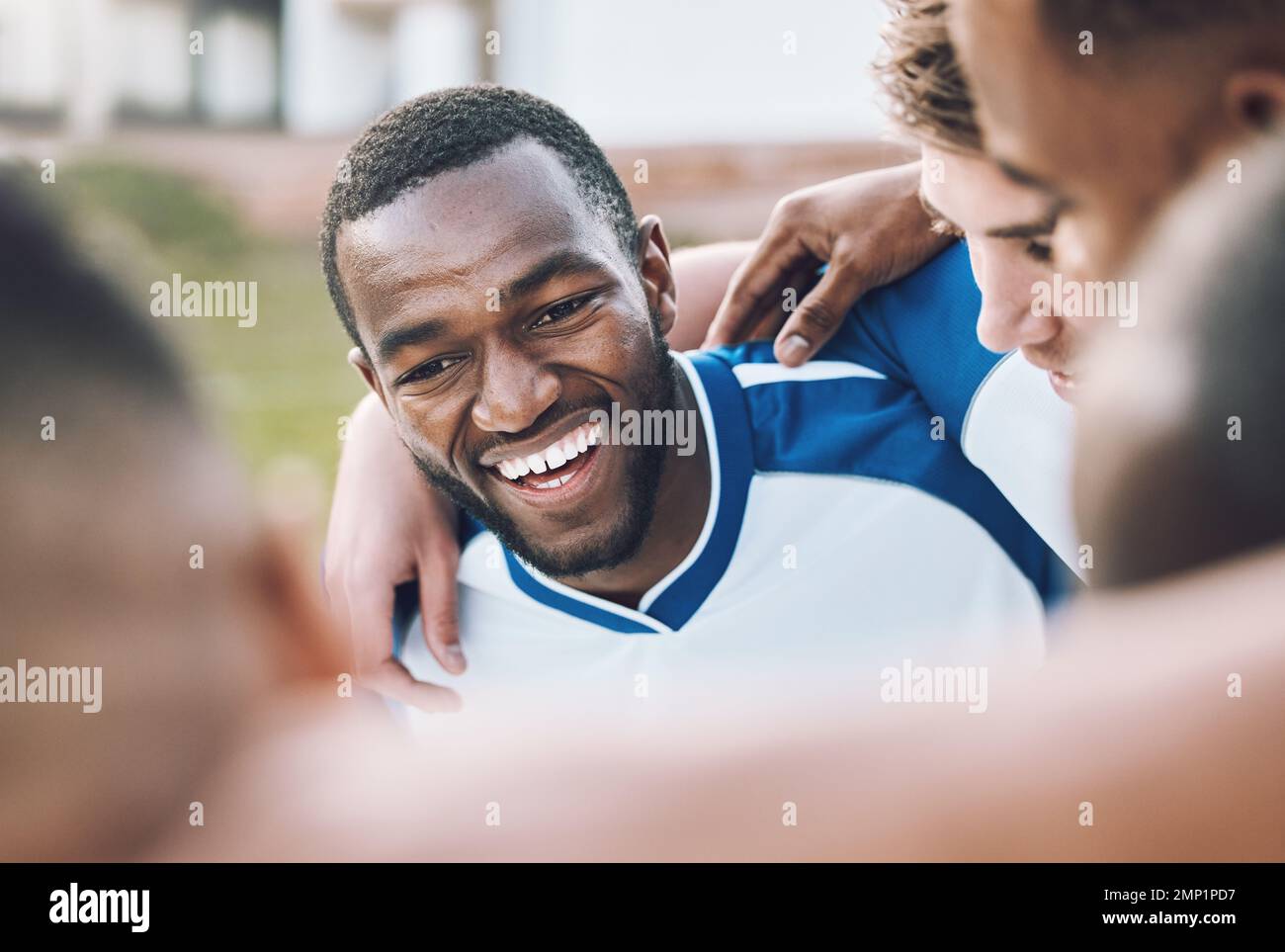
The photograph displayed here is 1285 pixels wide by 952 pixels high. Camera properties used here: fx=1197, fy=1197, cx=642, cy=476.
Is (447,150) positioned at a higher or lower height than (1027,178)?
higher

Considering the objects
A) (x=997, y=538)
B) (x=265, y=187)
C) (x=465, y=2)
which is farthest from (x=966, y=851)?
(x=465, y=2)

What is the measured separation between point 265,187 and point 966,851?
669 cm

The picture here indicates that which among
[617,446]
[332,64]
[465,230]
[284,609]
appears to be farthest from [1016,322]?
[332,64]

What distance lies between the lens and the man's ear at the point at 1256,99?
3.13ft

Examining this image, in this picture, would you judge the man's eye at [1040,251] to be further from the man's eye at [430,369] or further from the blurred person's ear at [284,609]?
the blurred person's ear at [284,609]

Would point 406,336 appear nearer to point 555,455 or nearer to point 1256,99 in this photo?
point 555,455

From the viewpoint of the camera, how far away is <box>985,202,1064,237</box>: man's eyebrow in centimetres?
133

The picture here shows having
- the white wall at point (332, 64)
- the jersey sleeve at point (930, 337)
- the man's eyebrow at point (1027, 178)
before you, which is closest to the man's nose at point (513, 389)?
the jersey sleeve at point (930, 337)

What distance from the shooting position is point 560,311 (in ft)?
5.31

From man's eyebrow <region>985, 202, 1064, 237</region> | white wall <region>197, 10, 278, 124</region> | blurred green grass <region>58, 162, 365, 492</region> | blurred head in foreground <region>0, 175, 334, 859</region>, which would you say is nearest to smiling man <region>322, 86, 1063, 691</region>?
man's eyebrow <region>985, 202, 1064, 237</region>

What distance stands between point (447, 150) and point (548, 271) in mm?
205

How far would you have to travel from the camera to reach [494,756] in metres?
0.64
